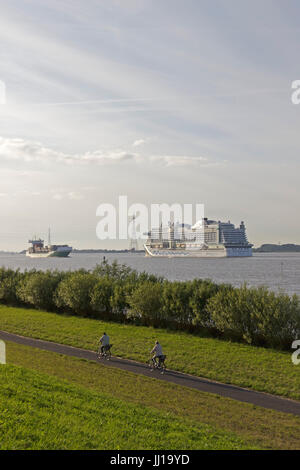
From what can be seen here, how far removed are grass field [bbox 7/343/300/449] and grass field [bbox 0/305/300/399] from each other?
2.56m

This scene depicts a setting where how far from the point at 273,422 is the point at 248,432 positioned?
4.67ft

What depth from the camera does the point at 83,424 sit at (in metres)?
9.73

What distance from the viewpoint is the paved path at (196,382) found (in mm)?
15000

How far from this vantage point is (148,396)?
15133mm

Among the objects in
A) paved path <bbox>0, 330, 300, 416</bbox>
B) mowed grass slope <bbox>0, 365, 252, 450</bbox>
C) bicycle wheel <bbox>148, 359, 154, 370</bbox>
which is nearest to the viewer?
mowed grass slope <bbox>0, 365, 252, 450</bbox>

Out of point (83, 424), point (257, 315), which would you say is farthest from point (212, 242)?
point (83, 424)

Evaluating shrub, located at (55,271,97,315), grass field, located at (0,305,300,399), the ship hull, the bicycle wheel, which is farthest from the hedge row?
the ship hull

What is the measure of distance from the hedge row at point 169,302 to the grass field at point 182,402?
8.24m

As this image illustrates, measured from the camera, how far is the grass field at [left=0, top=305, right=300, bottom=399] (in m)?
17.8

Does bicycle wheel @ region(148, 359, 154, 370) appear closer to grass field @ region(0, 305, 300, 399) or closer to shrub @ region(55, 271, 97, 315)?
grass field @ region(0, 305, 300, 399)

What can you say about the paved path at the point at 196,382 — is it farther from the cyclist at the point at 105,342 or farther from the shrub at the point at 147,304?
the shrub at the point at 147,304

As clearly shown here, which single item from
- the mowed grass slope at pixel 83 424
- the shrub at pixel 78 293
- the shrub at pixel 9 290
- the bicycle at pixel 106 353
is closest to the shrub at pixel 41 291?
the shrub at pixel 78 293

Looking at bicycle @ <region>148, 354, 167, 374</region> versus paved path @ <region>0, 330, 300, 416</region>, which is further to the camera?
bicycle @ <region>148, 354, 167, 374</region>
